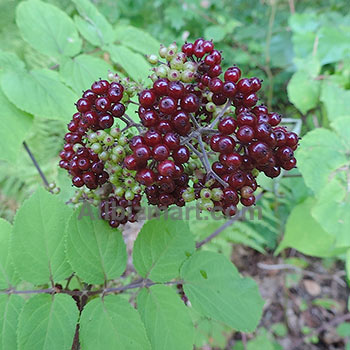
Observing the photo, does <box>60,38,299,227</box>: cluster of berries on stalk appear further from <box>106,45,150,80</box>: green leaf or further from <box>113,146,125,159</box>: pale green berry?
<box>106,45,150,80</box>: green leaf

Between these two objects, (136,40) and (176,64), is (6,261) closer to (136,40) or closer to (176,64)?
(176,64)

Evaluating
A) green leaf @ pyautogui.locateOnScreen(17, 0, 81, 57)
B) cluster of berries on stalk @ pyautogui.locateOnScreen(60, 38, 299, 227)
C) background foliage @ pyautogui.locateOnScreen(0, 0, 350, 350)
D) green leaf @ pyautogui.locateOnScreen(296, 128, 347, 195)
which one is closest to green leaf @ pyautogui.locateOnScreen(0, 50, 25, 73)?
background foliage @ pyautogui.locateOnScreen(0, 0, 350, 350)

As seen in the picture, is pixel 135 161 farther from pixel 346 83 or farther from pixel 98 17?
pixel 346 83

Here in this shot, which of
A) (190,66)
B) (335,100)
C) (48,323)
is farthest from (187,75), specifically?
(335,100)

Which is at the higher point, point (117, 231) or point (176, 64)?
point (176, 64)

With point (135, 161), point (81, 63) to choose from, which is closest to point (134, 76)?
point (81, 63)

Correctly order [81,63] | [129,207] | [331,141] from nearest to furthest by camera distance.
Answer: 1. [129,207]
2. [81,63]
3. [331,141]

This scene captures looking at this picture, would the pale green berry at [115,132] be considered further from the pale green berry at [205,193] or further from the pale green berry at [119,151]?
the pale green berry at [205,193]
